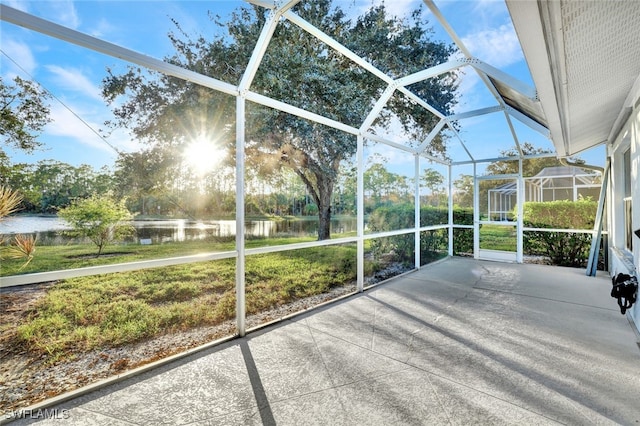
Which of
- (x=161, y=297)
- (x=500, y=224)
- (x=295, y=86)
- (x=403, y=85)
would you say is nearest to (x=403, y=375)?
(x=161, y=297)

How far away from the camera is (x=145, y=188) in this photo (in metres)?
2.73

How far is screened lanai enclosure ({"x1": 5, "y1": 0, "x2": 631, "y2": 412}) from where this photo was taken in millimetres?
2137

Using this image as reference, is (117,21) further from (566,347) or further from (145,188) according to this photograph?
(566,347)

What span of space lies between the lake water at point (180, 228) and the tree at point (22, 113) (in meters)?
0.49

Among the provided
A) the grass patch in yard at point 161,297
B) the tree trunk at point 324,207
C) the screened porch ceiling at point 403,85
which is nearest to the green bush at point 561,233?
the screened porch ceiling at point 403,85

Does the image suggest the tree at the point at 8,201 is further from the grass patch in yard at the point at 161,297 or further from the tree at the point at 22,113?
the grass patch in yard at the point at 161,297

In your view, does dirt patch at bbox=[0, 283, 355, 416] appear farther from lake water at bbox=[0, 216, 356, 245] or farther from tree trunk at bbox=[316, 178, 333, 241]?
tree trunk at bbox=[316, 178, 333, 241]

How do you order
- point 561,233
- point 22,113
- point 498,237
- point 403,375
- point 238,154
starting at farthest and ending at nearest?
1. point 498,237
2. point 561,233
3. point 238,154
4. point 403,375
5. point 22,113

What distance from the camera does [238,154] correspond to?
2891 mm

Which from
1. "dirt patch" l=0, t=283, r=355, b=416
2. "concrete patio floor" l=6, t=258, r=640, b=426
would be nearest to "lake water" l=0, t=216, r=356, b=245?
"dirt patch" l=0, t=283, r=355, b=416

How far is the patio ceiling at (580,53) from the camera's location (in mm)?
1473

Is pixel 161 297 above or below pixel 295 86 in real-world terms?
below

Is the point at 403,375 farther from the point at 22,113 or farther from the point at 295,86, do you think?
the point at 295,86

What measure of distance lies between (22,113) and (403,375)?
3.41m
